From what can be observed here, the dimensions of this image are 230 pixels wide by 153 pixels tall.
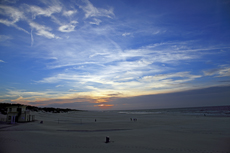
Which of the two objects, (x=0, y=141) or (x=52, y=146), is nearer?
(x=52, y=146)

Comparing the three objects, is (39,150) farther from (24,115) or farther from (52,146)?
(24,115)

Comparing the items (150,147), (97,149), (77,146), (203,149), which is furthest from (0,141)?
(203,149)

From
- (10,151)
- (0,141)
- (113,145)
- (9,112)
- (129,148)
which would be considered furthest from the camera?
(9,112)

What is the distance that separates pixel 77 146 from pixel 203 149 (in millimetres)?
11309

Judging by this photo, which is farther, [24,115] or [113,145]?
[24,115]

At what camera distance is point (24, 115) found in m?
33.2

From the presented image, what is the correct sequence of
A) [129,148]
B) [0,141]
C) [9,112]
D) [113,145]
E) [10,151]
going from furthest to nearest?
[9,112] → [0,141] → [113,145] → [129,148] → [10,151]

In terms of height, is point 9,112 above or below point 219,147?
above

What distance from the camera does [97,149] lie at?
501 inches

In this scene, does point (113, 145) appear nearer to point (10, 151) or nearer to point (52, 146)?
point (52, 146)

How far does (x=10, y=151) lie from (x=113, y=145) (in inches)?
344

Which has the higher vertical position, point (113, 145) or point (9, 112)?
point (9, 112)

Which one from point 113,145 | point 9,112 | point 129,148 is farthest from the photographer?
point 9,112

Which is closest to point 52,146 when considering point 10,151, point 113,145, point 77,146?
point 77,146
